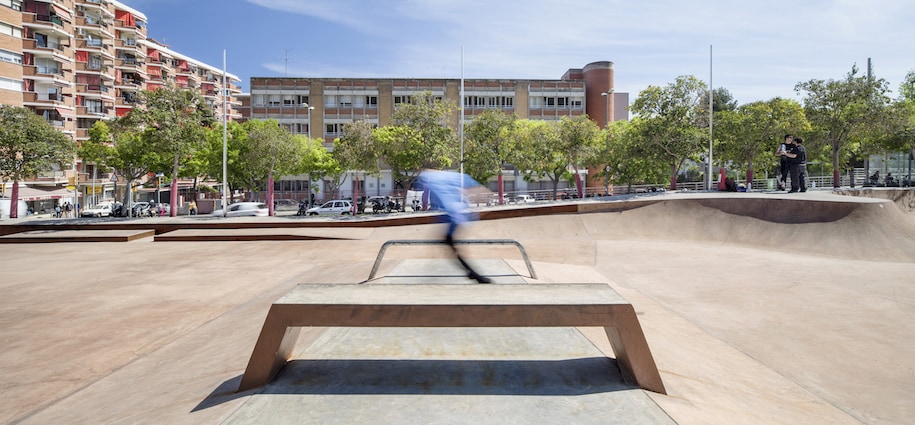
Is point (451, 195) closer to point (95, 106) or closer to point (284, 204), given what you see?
point (284, 204)

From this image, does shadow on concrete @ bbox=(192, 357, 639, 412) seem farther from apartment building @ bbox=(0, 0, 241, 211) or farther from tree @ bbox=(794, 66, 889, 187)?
apartment building @ bbox=(0, 0, 241, 211)

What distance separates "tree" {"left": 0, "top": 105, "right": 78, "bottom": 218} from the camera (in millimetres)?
28078

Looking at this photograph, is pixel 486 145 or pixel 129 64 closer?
pixel 486 145

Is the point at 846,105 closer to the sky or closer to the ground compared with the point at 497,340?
closer to the sky

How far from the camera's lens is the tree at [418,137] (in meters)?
28.0

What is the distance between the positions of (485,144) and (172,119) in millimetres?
18250

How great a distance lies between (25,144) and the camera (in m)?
28.4

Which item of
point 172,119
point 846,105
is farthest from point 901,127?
point 172,119

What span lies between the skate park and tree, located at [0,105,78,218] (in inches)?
803

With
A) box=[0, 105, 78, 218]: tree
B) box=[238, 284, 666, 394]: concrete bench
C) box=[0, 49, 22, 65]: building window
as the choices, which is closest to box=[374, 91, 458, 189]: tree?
box=[0, 105, 78, 218]: tree

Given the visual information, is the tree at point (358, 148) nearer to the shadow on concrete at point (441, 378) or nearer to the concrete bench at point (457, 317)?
the shadow on concrete at point (441, 378)

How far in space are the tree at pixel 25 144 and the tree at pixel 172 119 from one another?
9350 millimetres

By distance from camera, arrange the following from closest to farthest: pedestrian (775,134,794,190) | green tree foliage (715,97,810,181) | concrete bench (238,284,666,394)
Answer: concrete bench (238,284,666,394) → pedestrian (775,134,794,190) → green tree foliage (715,97,810,181)

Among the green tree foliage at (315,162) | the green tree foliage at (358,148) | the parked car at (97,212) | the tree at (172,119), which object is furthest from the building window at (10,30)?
the green tree foliage at (358,148)
